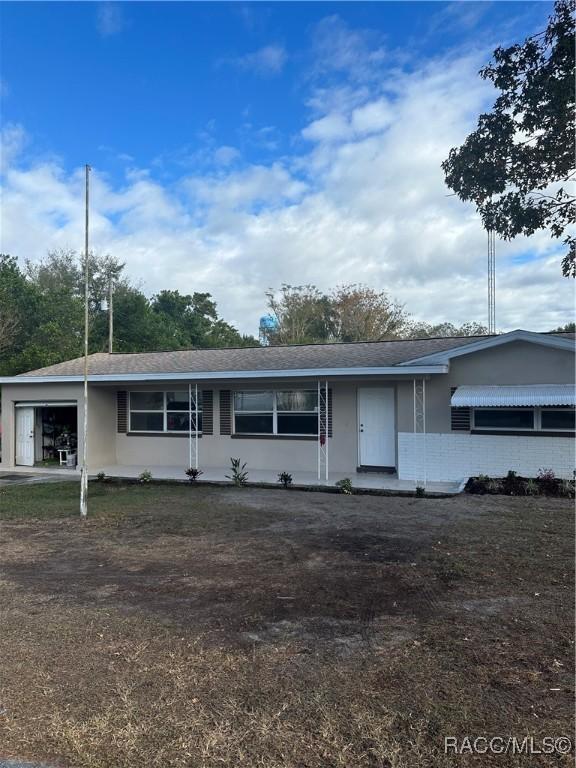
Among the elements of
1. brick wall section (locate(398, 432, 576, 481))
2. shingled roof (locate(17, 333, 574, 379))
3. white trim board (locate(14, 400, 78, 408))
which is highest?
shingled roof (locate(17, 333, 574, 379))

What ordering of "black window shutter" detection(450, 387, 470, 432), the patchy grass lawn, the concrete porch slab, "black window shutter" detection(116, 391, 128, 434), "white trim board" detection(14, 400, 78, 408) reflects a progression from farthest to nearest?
"black window shutter" detection(116, 391, 128, 434) < "white trim board" detection(14, 400, 78, 408) < "black window shutter" detection(450, 387, 470, 432) < the concrete porch slab < the patchy grass lawn

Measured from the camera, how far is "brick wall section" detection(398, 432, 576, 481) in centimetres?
1064

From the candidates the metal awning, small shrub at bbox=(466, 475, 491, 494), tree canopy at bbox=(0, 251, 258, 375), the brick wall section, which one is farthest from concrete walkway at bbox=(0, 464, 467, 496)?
tree canopy at bbox=(0, 251, 258, 375)

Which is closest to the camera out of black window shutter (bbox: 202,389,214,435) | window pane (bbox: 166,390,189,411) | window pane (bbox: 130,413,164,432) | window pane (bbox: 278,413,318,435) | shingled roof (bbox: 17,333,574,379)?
shingled roof (bbox: 17,333,574,379)

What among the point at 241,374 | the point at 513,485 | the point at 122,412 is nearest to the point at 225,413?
the point at 241,374

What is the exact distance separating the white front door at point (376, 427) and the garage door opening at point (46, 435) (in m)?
8.17

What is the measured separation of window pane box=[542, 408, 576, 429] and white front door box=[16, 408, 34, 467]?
1367 centimetres

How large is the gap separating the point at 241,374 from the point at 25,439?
24.1 feet

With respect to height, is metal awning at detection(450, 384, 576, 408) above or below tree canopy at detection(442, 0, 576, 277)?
below

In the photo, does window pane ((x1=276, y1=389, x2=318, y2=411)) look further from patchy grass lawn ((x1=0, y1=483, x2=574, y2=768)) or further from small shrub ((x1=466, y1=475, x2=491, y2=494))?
patchy grass lawn ((x1=0, y1=483, x2=574, y2=768))

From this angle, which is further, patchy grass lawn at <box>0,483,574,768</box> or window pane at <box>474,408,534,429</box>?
window pane at <box>474,408,534,429</box>

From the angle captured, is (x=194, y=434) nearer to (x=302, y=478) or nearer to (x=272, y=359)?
(x=272, y=359)

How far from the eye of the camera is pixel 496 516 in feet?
26.7

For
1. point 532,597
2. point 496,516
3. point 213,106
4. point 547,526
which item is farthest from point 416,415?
point 213,106
